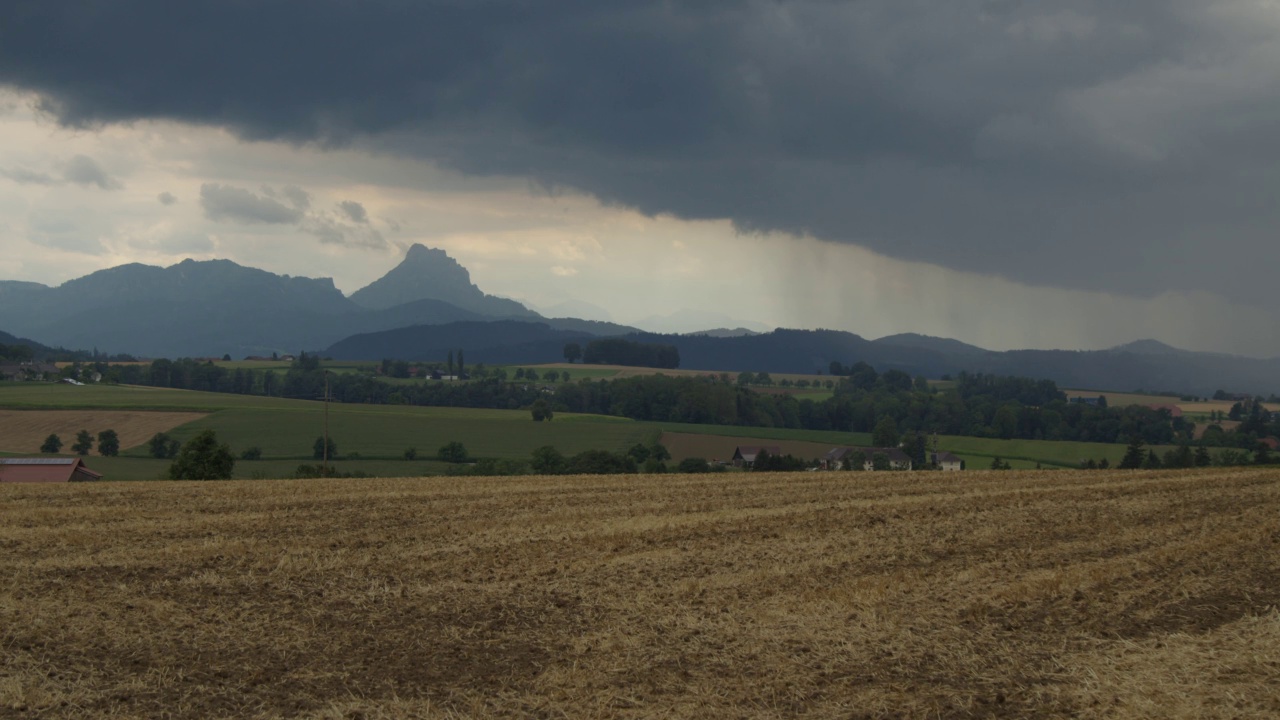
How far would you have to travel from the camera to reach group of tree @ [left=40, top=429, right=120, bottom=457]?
70.0 meters

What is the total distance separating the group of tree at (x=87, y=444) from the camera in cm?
7000

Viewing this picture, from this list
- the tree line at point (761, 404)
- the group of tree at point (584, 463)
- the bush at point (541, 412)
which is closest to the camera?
the group of tree at point (584, 463)

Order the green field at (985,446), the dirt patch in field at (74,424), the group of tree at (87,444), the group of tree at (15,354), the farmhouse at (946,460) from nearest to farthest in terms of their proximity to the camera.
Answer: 1. the group of tree at (87,444)
2. the farmhouse at (946,460)
3. the dirt patch in field at (74,424)
4. the green field at (985,446)
5. the group of tree at (15,354)

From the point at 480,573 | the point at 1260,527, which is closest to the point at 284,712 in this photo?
the point at 480,573

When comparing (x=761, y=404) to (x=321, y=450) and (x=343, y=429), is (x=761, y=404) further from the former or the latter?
(x=321, y=450)

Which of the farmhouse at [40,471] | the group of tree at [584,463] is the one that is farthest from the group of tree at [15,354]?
the group of tree at [584,463]

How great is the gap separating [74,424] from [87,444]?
7442mm

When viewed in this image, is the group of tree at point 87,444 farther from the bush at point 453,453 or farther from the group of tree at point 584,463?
the group of tree at point 584,463

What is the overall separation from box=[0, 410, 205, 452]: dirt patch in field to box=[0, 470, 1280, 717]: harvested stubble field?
57.1 meters

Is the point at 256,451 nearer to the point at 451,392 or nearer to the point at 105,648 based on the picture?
the point at 451,392

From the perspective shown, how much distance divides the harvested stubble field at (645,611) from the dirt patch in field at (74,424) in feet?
187

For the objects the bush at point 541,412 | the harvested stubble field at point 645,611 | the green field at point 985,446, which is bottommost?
the green field at point 985,446

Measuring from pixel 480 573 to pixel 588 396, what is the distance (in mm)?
99373

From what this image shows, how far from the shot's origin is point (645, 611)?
12984 millimetres
